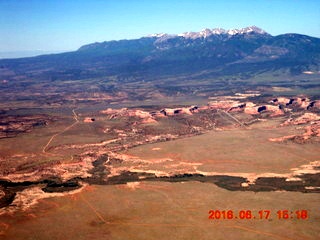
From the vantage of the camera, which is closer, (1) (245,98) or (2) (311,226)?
(2) (311,226)

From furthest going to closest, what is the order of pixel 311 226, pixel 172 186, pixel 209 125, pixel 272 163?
pixel 209 125
pixel 272 163
pixel 172 186
pixel 311 226

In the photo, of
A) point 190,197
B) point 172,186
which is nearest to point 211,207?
point 190,197

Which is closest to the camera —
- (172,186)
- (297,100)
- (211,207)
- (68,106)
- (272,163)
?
(211,207)

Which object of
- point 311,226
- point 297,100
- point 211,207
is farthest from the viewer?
point 297,100

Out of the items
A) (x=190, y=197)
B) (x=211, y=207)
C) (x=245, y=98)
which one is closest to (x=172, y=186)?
(x=190, y=197)

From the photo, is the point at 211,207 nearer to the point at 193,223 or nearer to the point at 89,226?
the point at 193,223

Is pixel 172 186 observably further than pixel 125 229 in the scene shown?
Yes

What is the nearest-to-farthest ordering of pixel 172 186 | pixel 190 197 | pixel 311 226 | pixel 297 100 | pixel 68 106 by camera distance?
pixel 311 226
pixel 190 197
pixel 172 186
pixel 297 100
pixel 68 106

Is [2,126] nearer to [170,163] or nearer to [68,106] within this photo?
[68,106]
